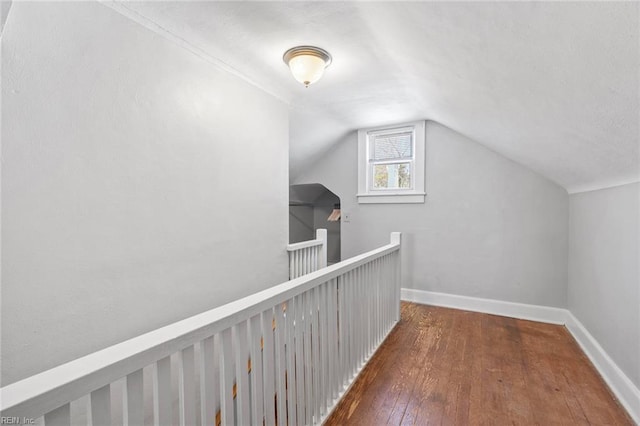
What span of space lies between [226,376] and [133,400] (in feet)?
1.04

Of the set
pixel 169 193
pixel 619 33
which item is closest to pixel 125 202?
pixel 169 193

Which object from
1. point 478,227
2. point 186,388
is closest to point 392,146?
point 478,227

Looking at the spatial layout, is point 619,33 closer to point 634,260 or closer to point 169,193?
point 634,260

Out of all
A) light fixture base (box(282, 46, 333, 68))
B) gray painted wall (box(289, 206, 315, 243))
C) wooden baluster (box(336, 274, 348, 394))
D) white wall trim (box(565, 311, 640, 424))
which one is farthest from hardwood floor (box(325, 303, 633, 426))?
gray painted wall (box(289, 206, 315, 243))

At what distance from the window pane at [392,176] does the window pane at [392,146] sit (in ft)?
0.37

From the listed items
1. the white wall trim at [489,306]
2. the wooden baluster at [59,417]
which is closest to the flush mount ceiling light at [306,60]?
the wooden baluster at [59,417]

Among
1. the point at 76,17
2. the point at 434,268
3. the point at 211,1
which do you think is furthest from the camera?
the point at 434,268

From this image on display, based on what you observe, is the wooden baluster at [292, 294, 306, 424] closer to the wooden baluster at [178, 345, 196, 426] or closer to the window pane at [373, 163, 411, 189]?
the wooden baluster at [178, 345, 196, 426]

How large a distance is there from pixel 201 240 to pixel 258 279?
2.32ft

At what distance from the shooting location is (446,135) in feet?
11.6

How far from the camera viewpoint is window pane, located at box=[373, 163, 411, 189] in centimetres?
380

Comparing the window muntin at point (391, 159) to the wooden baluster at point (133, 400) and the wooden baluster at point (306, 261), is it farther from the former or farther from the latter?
the wooden baluster at point (133, 400)

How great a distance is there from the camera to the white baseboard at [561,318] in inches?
67.4

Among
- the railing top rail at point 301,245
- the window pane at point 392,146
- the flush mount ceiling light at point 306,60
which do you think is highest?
the flush mount ceiling light at point 306,60
